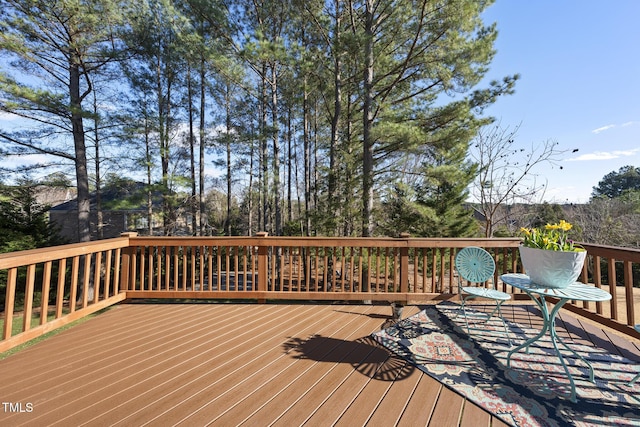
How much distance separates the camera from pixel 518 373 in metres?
1.87

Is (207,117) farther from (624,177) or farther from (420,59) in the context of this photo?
(624,177)

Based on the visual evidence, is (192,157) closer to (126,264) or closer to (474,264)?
(126,264)

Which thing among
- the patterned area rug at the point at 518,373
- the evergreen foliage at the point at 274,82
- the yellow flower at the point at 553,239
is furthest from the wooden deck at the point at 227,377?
the evergreen foliage at the point at 274,82

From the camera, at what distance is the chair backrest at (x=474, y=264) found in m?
2.70

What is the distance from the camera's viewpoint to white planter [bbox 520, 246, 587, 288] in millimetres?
1776

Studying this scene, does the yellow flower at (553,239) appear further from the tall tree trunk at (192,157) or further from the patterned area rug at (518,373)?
the tall tree trunk at (192,157)

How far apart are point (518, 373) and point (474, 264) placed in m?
1.09

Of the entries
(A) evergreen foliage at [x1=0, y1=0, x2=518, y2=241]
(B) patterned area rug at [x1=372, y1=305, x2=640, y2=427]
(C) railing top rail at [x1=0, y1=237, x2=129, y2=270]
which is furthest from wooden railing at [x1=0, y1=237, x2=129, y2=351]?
(A) evergreen foliage at [x1=0, y1=0, x2=518, y2=241]

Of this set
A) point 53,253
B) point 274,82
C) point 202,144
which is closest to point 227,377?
point 53,253

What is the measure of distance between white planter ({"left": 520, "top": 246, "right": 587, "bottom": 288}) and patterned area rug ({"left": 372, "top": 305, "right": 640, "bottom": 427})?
26.4 inches

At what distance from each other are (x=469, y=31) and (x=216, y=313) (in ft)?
22.7

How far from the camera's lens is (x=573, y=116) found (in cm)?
755

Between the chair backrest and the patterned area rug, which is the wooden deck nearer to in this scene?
the patterned area rug

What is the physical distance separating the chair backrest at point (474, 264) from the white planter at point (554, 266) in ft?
2.39
